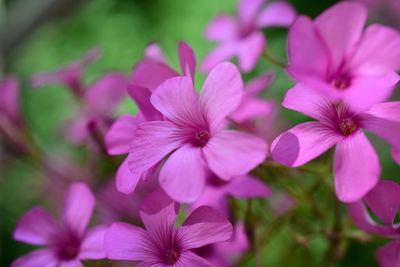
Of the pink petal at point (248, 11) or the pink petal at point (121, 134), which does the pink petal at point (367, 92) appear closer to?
the pink petal at point (121, 134)

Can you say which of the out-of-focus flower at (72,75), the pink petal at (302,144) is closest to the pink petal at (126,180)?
the pink petal at (302,144)

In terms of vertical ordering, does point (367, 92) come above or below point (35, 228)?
above

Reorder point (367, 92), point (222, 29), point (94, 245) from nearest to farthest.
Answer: point (367, 92) < point (94, 245) < point (222, 29)

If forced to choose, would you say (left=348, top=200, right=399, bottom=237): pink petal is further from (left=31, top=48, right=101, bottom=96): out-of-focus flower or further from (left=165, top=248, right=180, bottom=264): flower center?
(left=31, top=48, right=101, bottom=96): out-of-focus flower

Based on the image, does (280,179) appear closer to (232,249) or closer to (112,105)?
(232,249)

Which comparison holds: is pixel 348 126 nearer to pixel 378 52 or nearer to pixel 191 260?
pixel 378 52

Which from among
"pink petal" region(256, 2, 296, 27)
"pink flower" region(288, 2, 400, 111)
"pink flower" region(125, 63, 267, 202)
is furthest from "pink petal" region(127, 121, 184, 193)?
"pink petal" region(256, 2, 296, 27)

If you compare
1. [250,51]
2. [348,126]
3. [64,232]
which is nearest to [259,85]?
[250,51]

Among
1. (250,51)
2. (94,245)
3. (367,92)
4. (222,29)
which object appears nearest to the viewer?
(367,92)
